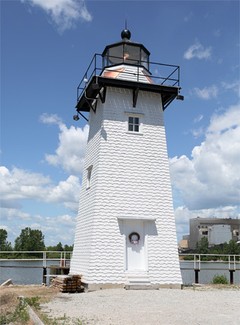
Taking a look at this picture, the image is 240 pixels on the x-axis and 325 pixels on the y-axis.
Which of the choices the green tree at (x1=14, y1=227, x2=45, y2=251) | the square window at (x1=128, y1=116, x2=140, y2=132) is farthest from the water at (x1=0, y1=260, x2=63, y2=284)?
the green tree at (x1=14, y1=227, x2=45, y2=251)

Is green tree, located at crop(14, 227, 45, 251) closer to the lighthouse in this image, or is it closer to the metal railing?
the metal railing

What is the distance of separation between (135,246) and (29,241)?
5095 cm

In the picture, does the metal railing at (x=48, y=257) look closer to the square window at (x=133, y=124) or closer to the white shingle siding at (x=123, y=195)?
the white shingle siding at (x=123, y=195)

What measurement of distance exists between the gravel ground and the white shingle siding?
2.26 m

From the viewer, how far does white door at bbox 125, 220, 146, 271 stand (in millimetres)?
17719

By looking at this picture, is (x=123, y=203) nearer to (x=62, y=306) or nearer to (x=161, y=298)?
(x=161, y=298)

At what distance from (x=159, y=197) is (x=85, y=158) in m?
4.36

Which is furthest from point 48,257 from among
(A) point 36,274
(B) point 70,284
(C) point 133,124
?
(B) point 70,284

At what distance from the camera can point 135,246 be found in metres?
17.9

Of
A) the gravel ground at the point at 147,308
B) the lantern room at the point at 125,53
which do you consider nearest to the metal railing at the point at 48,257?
the gravel ground at the point at 147,308

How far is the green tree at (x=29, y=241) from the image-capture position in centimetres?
6374

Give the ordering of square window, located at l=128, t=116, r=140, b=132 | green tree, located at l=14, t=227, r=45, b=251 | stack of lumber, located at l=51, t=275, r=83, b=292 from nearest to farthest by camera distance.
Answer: stack of lumber, located at l=51, t=275, r=83, b=292 → square window, located at l=128, t=116, r=140, b=132 → green tree, located at l=14, t=227, r=45, b=251

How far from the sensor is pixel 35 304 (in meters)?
11.7

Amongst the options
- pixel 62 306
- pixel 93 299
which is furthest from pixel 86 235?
pixel 62 306
